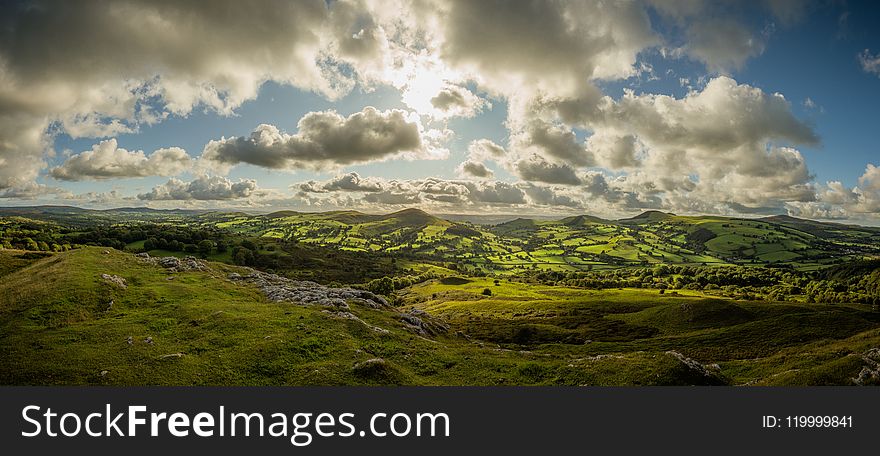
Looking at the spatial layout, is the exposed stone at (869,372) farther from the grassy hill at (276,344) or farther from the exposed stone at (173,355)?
the exposed stone at (173,355)

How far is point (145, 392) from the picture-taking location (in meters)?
24.2

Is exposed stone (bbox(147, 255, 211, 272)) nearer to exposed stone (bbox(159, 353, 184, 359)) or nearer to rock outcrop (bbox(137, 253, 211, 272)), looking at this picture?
rock outcrop (bbox(137, 253, 211, 272))

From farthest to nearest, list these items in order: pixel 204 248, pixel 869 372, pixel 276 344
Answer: pixel 204 248
pixel 276 344
pixel 869 372

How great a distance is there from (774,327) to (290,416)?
94.7 m

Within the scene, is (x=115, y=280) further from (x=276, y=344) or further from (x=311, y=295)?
(x=276, y=344)

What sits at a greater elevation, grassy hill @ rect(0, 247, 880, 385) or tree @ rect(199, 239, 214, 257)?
tree @ rect(199, 239, 214, 257)

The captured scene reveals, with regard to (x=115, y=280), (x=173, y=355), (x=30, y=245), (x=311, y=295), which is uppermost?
(x=30, y=245)

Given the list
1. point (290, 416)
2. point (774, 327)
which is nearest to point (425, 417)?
point (290, 416)

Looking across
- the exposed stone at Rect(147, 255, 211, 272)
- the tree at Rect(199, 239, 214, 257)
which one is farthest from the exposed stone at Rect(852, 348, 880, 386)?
the tree at Rect(199, 239, 214, 257)

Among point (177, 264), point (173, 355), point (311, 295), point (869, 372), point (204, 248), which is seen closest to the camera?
point (869, 372)

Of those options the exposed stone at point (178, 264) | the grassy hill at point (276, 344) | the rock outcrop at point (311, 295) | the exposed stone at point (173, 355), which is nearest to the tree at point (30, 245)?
the grassy hill at point (276, 344)

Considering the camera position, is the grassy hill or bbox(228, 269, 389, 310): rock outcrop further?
bbox(228, 269, 389, 310): rock outcrop

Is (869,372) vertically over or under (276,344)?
under

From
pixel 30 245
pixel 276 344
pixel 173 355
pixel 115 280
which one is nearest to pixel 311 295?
pixel 115 280
